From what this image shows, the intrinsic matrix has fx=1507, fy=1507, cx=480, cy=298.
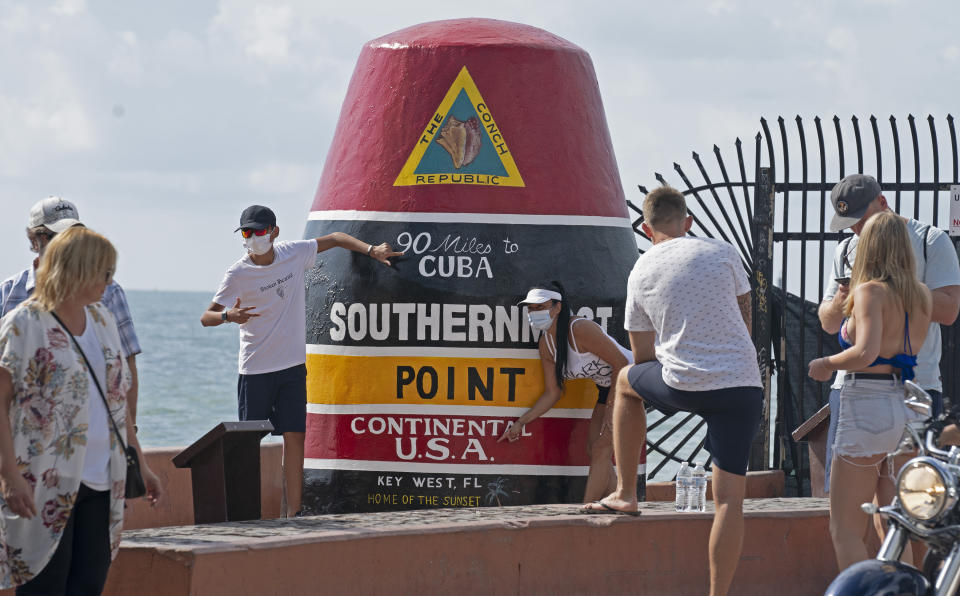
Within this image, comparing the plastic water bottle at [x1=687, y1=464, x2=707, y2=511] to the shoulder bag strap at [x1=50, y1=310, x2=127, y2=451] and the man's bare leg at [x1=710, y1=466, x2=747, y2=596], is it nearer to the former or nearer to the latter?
the man's bare leg at [x1=710, y1=466, x2=747, y2=596]

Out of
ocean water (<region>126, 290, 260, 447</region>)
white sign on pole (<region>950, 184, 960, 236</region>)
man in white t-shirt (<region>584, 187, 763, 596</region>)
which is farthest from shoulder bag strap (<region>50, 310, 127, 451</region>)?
ocean water (<region>126, 290, 260, 447</region>)

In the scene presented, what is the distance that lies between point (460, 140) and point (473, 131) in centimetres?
8

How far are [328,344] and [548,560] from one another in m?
1.95

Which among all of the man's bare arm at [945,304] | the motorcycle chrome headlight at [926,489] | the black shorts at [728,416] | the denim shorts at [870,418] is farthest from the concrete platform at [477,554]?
the motorcycle chrome headlight at [926,489]

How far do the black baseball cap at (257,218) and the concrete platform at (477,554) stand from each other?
1728mm

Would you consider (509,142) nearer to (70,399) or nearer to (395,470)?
(395,470)

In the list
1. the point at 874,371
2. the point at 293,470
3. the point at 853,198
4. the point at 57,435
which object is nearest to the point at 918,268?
the point at 853,198

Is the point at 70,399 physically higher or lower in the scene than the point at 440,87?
lower

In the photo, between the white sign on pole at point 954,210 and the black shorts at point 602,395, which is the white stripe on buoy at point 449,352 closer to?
the black shorts at point 602,395

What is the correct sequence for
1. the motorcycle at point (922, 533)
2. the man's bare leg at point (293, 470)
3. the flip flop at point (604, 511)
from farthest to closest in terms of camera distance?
the man's bare leg at point (293, 470) → the flip flop at point (604, 511) → the motorcycle at point (922, 533)

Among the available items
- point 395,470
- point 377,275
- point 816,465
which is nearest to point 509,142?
point 377,275

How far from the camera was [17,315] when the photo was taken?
4969 mm

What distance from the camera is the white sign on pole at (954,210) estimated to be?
10414 mm

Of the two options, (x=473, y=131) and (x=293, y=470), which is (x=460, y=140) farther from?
(x=293, y=470)
